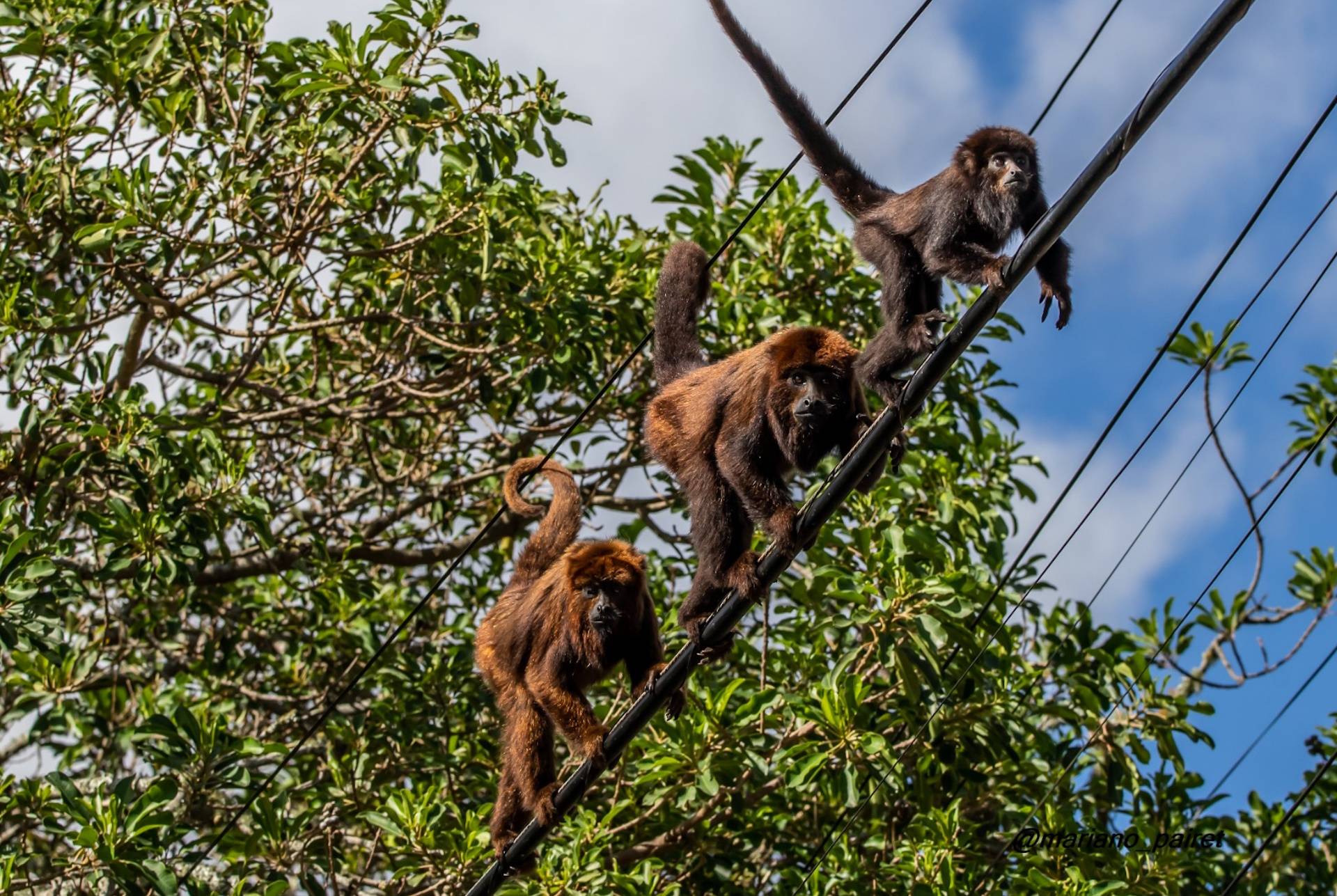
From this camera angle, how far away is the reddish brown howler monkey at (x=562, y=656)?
653cm

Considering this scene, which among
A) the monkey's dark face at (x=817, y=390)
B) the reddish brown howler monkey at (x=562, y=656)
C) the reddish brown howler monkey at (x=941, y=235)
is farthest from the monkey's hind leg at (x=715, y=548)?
the reddish brown howler monkey at (x=941, y=235)

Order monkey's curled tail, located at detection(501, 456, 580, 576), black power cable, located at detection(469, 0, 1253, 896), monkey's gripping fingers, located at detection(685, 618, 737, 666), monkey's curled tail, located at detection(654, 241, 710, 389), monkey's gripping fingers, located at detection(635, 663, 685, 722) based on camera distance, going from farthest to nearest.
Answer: monkey's curled tail, located at detection(501, 456, 580, 576) < monkey's curled tail, located at detection(654, 241, 710, 389) < monkey's gripping fingers, located at detection(635, 663, 685, 722) < monkey's gripping fingers, located at detection(685, 618, 737, 666) < black power cable, located at detection(469, 0, 1253, 896)

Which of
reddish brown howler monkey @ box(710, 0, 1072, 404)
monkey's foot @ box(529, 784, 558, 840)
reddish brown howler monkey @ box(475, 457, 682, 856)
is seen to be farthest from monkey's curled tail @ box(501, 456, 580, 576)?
reddish brown howler monkey @ box(710, 0, 1072, 404)

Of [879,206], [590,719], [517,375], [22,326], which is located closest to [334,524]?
[517,375]

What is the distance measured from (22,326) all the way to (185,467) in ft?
3.79

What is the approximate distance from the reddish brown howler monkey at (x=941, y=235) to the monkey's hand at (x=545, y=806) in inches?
89.3

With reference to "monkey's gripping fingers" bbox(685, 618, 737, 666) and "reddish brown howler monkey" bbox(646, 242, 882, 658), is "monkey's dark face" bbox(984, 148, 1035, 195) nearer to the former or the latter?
"reddish brown howler monkey" bbox(646, 242, 882, 658)

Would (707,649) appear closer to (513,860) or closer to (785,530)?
(785,530)

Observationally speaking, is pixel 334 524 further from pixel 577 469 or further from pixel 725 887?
pixel 725 887

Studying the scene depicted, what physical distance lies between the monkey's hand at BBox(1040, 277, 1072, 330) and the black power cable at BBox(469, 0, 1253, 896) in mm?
953

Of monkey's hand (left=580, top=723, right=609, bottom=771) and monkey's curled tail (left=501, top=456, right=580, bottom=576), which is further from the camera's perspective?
monkey's curled tail (left=501, top=456, right=580, bottom=576)

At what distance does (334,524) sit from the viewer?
933cm

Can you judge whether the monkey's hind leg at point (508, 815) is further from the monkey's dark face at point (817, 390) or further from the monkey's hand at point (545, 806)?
the monkey's dark face at point (817, 390)

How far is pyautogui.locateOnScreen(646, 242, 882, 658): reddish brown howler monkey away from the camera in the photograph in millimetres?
6051
